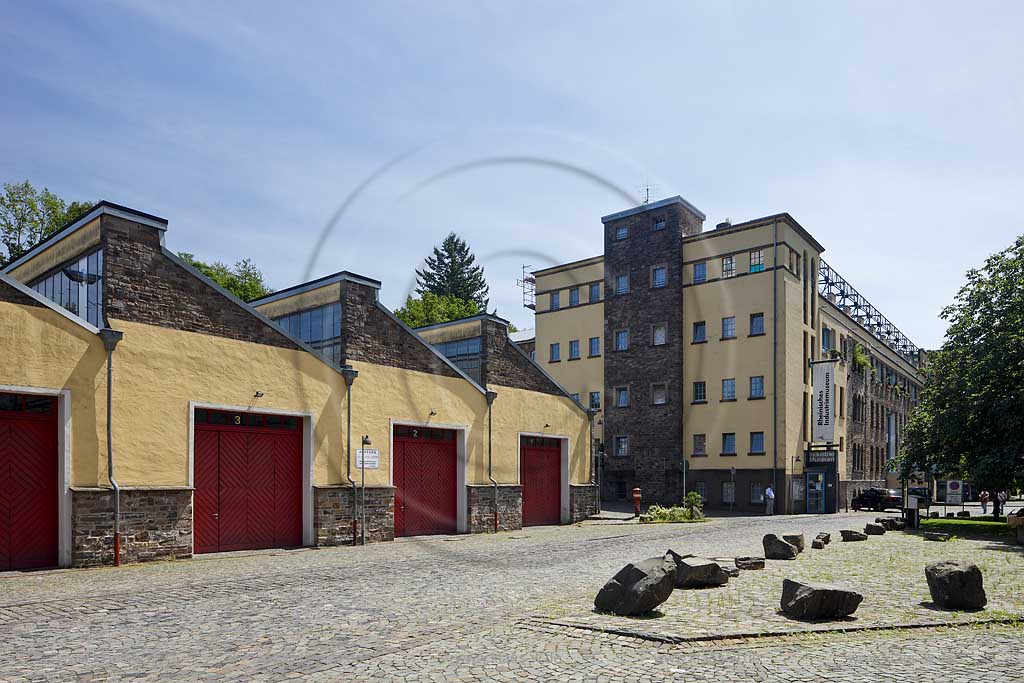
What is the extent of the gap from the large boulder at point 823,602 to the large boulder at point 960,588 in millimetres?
1641

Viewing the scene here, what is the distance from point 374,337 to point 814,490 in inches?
1225

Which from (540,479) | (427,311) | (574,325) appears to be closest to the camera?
(540,479)

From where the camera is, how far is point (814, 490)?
151 ft

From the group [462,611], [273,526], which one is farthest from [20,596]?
[273,526]

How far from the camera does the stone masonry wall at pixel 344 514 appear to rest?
70.9 feet

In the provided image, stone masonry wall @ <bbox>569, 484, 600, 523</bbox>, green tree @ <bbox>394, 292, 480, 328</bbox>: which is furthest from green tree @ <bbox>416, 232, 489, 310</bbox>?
stone masonry wall @ <bbox>569, 484, 600, 523</bbox>

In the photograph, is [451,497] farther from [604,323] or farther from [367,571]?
[604,323]

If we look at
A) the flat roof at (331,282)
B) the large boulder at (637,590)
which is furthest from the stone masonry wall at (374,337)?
the large boulder at (637,590)

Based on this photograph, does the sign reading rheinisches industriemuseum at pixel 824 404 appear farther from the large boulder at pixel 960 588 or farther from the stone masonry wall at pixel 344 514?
the large boulder at pixel 960 588

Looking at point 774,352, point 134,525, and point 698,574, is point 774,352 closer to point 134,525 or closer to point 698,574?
point 698,574

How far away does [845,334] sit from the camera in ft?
184

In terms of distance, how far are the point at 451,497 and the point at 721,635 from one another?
1809 cm

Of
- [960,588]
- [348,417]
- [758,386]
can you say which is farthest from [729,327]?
[960,588]

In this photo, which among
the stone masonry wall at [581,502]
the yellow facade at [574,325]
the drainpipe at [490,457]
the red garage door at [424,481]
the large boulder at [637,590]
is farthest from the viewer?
the yellow facade at [574,325]
